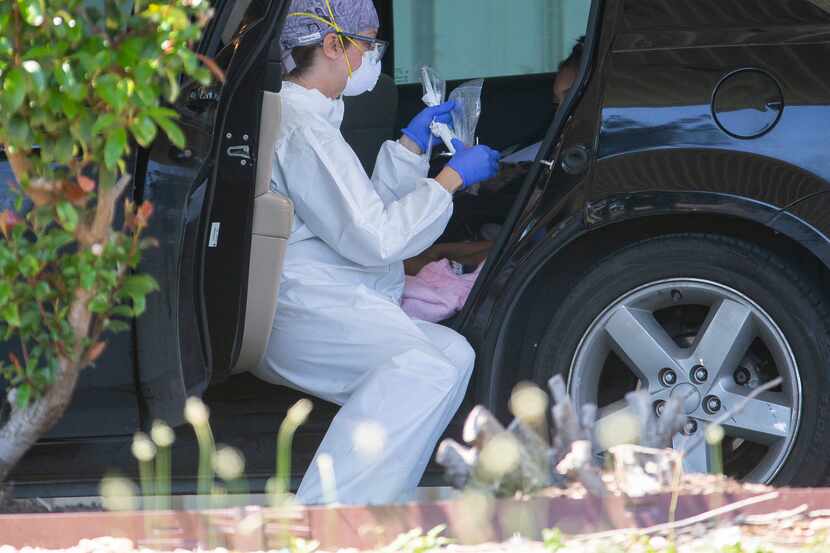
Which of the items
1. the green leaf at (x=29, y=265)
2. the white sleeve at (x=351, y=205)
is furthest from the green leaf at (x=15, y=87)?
the white sleeve at (x=351, y=205)

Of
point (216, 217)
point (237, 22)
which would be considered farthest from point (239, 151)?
point (237, 22)

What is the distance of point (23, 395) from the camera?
Result: 286 centimetres

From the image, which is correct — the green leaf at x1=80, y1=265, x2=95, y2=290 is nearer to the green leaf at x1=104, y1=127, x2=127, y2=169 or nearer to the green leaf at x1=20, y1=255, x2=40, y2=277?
the green leaf at x1=20, y1=255, x2=40, y2=277

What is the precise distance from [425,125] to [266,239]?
0.65 m

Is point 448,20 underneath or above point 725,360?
above

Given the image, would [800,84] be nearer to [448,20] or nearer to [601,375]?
[601,375]

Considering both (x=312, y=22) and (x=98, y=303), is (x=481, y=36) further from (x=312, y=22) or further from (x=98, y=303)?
(x=98, y=303)

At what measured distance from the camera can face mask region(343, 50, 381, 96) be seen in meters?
3.88

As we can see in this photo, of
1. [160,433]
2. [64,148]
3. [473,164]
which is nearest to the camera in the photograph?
[64,148]

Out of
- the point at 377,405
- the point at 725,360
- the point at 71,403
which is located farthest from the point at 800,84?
the point at 71,403

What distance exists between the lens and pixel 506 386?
3760mm

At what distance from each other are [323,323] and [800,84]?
132cm

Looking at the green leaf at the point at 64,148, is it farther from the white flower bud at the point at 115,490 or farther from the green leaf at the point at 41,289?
the white flower bud at the point at 115,490

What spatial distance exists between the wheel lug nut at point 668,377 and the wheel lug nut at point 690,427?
0.33ft
